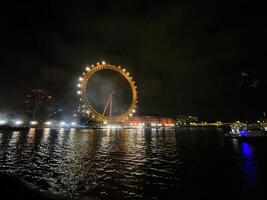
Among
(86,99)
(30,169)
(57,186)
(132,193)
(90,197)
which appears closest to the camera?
(90,197)

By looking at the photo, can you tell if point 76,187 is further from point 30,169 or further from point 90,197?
point 30,169

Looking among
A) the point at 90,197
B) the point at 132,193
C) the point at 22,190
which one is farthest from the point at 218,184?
the point at 22,190

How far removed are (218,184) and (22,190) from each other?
13.4 m

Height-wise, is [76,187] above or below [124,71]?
below

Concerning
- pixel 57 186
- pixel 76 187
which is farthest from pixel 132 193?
pixel 57 186

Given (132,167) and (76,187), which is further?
(132,167)

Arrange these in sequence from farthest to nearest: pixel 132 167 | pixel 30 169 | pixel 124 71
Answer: pixel 124 71
pixel 132 167
pixel 30 169

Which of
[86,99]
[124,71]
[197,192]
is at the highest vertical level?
[124,71]

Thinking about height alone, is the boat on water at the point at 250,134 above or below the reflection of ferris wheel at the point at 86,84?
below

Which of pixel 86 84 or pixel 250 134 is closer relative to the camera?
pixel 250 134

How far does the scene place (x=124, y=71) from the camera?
126 m

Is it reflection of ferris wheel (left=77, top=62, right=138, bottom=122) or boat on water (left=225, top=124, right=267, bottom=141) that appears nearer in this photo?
boat on water (left=225, top=124, right=267, bottom=141)

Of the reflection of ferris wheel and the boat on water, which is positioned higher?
the reflection of ferris wheel

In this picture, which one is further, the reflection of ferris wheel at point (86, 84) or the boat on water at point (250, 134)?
the reflection of ferris wheel at point (86, 84)
